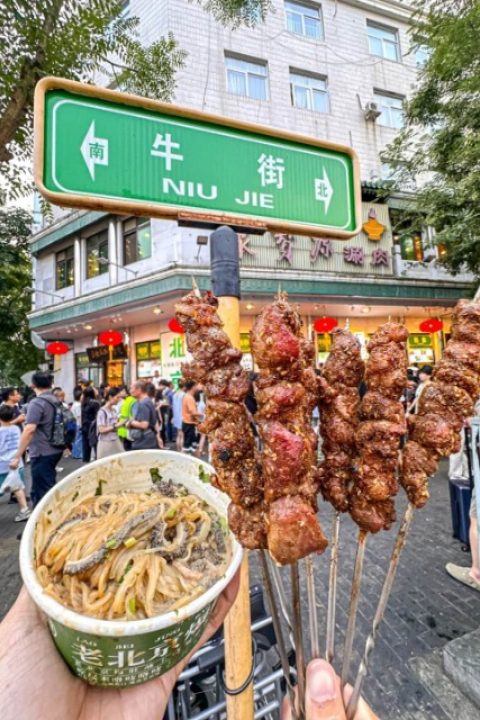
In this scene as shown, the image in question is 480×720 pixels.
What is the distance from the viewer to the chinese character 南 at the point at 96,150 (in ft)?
5.01

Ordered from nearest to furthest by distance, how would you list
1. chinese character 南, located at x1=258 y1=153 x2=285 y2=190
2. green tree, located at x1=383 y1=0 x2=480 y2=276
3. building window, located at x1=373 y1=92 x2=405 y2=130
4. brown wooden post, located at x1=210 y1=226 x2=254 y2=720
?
brown wooden post, located at x1=210 y1=226 x2=254 y2=720 → chinese character 南, located at x1=258 y1=153 x2=285 y2=190 → green tree, located at x1=383 y1=0 x2=480 y2=276 → building window, located at x1=373 y1=92 x2=405 y2=130

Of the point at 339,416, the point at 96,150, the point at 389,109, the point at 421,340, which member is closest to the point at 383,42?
the point at 389,109

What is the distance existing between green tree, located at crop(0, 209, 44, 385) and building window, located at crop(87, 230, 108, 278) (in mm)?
2409

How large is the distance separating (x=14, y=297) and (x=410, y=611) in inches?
816

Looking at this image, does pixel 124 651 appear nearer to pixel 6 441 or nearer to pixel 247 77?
pixel 6 441

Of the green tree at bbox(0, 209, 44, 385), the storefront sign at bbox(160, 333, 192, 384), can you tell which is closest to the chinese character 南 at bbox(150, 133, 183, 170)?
the green tree at bbox(0, 209, 44, 385)

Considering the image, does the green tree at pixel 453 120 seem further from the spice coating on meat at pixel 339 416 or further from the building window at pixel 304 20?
the spice coating on meat at pixel 339 416

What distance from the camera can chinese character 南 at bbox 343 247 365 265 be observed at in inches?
536

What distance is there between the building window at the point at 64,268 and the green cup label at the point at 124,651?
17943 millimetres

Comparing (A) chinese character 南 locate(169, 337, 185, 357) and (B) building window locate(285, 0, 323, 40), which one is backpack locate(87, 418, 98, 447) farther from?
(B) building window locate(285, 0, 323, 40)

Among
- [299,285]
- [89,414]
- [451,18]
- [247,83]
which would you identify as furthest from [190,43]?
[89,414]

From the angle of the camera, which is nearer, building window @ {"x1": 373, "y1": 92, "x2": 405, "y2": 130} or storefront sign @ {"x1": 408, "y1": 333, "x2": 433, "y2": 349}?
storefront sign @ {"x1": 408, "y1": 333, "x2": 433, "y2": 349}

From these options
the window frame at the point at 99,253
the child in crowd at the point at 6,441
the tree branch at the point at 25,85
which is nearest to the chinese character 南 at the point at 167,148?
the tree branch at the point at 25,85

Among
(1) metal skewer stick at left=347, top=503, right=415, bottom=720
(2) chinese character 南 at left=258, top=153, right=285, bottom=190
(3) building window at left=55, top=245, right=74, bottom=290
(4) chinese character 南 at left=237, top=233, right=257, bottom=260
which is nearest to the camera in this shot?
(1) metal skewer stick at left=347, top=503, right=415, bottom=720
